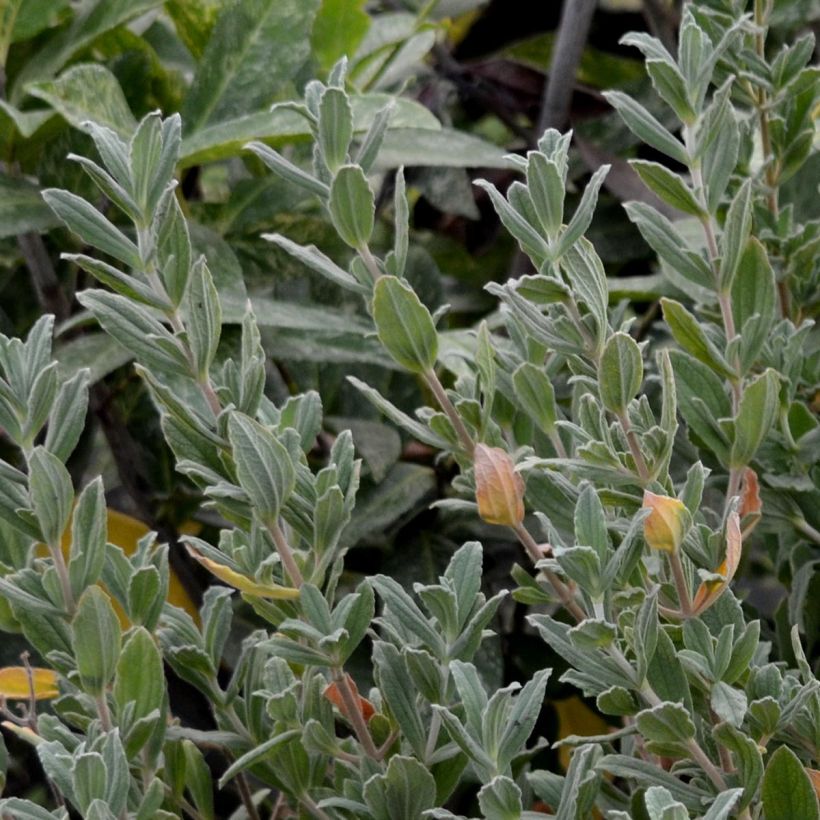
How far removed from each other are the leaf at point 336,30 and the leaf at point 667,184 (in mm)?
460

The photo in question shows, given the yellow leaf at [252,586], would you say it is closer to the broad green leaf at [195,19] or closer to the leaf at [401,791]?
the leaf at [401,791]

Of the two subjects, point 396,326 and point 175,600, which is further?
point 175,600

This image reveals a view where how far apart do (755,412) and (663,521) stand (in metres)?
0.08

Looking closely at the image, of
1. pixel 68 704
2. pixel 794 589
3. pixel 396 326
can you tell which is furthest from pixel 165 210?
pixel 794 589

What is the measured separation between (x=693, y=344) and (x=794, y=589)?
0.15 metres

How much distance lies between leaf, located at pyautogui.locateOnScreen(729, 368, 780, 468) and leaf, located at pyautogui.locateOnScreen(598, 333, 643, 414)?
0.06 m

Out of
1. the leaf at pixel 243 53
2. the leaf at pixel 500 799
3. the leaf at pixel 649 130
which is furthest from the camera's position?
the leaf at pixel 243 53

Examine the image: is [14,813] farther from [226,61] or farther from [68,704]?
[226,61]

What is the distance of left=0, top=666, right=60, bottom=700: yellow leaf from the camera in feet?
1.87

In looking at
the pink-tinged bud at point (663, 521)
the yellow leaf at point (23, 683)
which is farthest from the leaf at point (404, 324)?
the yellow leaf at point (23, 683)

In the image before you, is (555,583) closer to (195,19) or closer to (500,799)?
(500,799)

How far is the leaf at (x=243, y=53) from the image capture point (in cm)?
83

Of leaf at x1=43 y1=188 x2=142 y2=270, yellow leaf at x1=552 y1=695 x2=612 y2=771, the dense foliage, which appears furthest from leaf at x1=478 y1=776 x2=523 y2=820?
yellow leaf at x1=552 y1=695 x2=612 y2=771

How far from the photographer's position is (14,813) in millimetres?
407
